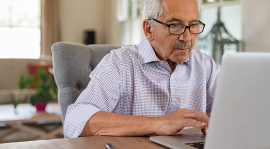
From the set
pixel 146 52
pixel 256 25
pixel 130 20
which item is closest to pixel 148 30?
pixel 146 52

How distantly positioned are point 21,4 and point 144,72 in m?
5.88

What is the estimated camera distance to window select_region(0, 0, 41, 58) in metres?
6.38

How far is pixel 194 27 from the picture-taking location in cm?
120

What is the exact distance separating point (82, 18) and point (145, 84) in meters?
6.02

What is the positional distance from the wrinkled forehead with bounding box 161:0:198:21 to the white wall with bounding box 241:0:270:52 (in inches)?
74.6

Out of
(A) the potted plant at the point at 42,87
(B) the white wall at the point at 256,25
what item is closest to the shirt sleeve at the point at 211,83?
(B) the white wall at the point at 256,25

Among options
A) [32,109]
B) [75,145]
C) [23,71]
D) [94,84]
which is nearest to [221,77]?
[75,145]

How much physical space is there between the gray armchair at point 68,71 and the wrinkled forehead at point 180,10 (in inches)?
16.2

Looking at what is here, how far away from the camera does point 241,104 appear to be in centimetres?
59

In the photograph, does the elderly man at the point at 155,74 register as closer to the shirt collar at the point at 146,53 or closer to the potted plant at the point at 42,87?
the shirt collar at the point at 146,53

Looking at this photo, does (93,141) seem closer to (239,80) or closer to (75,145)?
(75,145)

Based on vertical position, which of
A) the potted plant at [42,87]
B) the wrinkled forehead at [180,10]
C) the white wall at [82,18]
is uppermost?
the white wall at [82,18]

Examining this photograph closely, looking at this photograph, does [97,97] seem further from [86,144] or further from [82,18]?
[82,18]

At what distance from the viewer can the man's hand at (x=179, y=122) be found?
89 cm
